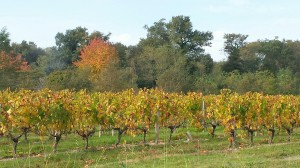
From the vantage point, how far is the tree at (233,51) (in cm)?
5914

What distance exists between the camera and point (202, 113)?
22.3 metres

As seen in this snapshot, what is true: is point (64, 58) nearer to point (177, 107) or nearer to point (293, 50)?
point (293, 50)

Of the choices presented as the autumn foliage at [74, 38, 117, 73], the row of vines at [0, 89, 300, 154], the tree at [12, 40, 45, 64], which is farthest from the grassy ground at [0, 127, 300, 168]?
the tree at [12, 40, 45, 64]

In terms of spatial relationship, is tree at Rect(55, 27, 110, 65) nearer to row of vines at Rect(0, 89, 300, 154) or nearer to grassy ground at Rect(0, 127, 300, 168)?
row of vines at Rect(0, 89, 300, 154)

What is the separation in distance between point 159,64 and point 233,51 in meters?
17.6

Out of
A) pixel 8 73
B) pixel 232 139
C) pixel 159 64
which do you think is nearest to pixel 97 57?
pixel 159 64

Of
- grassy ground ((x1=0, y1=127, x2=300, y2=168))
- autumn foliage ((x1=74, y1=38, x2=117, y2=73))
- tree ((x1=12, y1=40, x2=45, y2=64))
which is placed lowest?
grassy ground ((x1=0, y1=127, x2=300, y2=168))

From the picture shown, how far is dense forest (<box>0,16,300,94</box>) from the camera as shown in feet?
125

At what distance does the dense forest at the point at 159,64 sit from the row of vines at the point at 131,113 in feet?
53.6

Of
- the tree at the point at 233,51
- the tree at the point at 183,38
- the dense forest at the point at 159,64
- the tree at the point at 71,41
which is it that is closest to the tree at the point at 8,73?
the dense forest at the point at 159,64

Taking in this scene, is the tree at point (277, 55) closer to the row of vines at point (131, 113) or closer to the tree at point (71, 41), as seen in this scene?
the tree at point (71, 41)

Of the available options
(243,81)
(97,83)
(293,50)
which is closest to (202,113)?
(97,83)

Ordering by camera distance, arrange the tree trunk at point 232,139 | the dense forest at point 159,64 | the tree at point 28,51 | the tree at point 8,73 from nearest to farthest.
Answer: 1. the tree trunk at point 232,139
2. the tree at point 8,73
3. the dense forest at point 159,64
4. the tree at point 28,51

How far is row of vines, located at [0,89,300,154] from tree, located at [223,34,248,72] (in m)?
36.9
